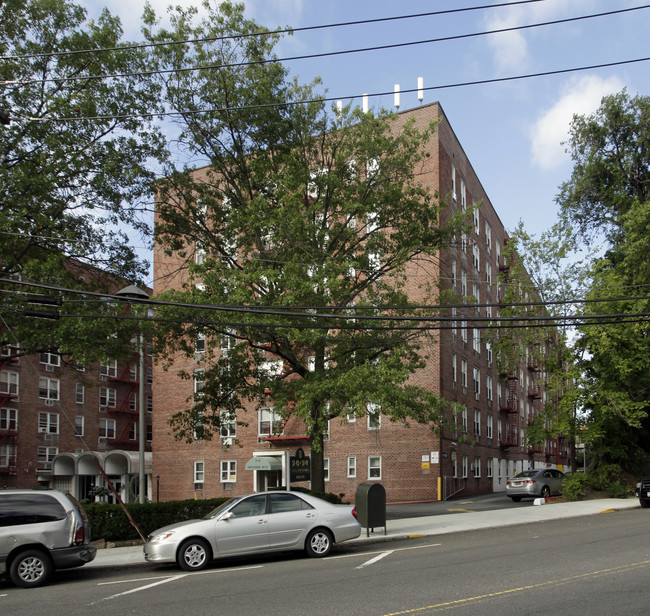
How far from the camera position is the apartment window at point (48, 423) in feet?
173

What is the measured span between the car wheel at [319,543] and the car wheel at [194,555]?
2116 mm

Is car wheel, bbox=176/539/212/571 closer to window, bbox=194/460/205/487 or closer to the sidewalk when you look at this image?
the sidewalk

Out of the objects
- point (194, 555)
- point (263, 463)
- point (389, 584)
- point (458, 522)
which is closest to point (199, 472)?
point (263, 463)

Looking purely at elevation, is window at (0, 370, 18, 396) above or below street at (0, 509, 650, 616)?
above

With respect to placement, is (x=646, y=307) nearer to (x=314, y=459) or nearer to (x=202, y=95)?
(x=314, y=459)

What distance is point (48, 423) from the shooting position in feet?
175

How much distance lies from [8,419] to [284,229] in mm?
37907

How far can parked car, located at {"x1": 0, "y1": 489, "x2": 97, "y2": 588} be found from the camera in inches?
472

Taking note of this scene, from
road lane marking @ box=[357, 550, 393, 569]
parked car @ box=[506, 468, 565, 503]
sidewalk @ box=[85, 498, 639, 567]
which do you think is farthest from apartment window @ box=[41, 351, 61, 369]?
road lane marking @ box=[357, 550, 393, 569]

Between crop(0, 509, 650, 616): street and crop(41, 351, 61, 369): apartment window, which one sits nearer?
crop(0, 509, 650, 616): street

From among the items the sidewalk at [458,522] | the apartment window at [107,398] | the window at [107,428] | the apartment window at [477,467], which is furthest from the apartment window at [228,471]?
the sidewalk at [458,522]

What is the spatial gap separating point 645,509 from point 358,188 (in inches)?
579

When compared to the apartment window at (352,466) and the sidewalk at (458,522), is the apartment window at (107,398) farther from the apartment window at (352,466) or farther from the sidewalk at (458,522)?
the sidewalk at (458,522)

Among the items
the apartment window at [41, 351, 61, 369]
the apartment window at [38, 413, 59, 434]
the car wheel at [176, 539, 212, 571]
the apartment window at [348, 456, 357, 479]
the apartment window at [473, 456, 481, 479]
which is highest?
the apartment window at [41, 351, 61, 369]
